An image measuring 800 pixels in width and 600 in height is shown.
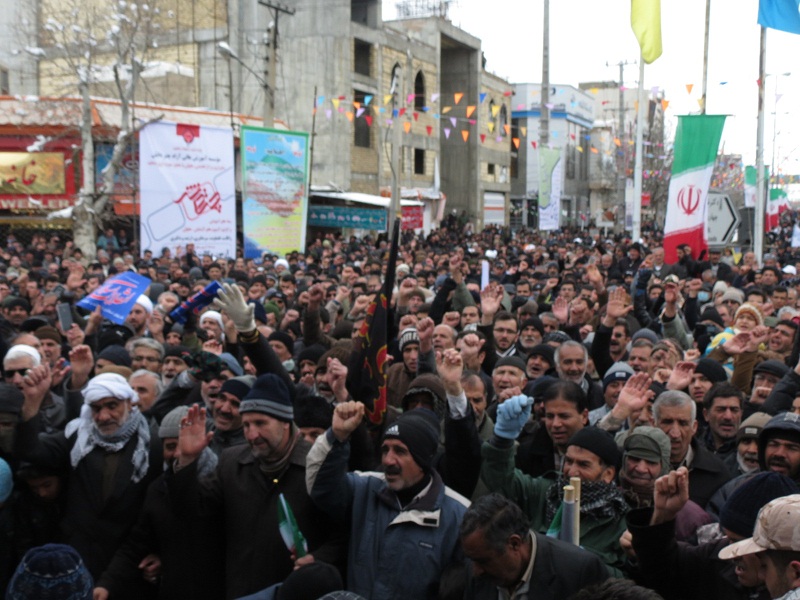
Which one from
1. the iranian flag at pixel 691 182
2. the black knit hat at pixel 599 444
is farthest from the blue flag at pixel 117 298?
the iranian flag at pixel 691 182

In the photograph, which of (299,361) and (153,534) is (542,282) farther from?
(153,534)

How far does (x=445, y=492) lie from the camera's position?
354 cm

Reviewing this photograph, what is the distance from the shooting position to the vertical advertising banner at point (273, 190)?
65.7 ft

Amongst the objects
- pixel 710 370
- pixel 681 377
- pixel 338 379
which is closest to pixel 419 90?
pixel 710 370

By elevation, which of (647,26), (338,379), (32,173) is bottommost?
(338,379)

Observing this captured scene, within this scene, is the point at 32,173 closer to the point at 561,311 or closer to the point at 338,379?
the point at 561,311

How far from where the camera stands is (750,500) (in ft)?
10.3

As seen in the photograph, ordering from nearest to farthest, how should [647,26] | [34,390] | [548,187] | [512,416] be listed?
[512,416]
[34,390]
[647,26]
[548,187]

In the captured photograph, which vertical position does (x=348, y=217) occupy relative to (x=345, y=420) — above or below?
above

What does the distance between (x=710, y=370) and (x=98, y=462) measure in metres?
3.81

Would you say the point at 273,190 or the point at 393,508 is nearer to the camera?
the point at 393,508

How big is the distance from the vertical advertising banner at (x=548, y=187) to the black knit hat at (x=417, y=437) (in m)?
23.3

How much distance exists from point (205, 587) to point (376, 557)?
0.89m

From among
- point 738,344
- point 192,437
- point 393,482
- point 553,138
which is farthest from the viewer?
point 553,138
